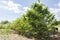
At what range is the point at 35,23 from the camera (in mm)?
16922

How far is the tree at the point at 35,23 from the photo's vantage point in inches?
666

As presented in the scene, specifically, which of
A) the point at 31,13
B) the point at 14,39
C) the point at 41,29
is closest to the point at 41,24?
the point at 41,29

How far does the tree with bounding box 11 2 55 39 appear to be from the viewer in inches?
666

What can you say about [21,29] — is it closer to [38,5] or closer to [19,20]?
[19,20]

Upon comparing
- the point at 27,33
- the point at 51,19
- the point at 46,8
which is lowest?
the point at 27,33

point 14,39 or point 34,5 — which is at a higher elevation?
point 34,5

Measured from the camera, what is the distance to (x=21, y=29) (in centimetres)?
1770

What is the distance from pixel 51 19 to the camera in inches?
Answer: 763

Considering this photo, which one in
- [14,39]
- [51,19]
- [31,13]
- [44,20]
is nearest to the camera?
[14,39]

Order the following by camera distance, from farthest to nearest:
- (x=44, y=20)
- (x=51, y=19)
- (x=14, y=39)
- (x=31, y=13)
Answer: (x=51, y=19), (x=44, y=20), (x=31, y=13), (x=14, y=39)

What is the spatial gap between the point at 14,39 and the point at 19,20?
430cm

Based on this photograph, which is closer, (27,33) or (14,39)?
(14,39)

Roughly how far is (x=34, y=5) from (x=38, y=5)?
0.46 metres

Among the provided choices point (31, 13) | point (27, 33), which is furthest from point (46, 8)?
point (27, 33)
